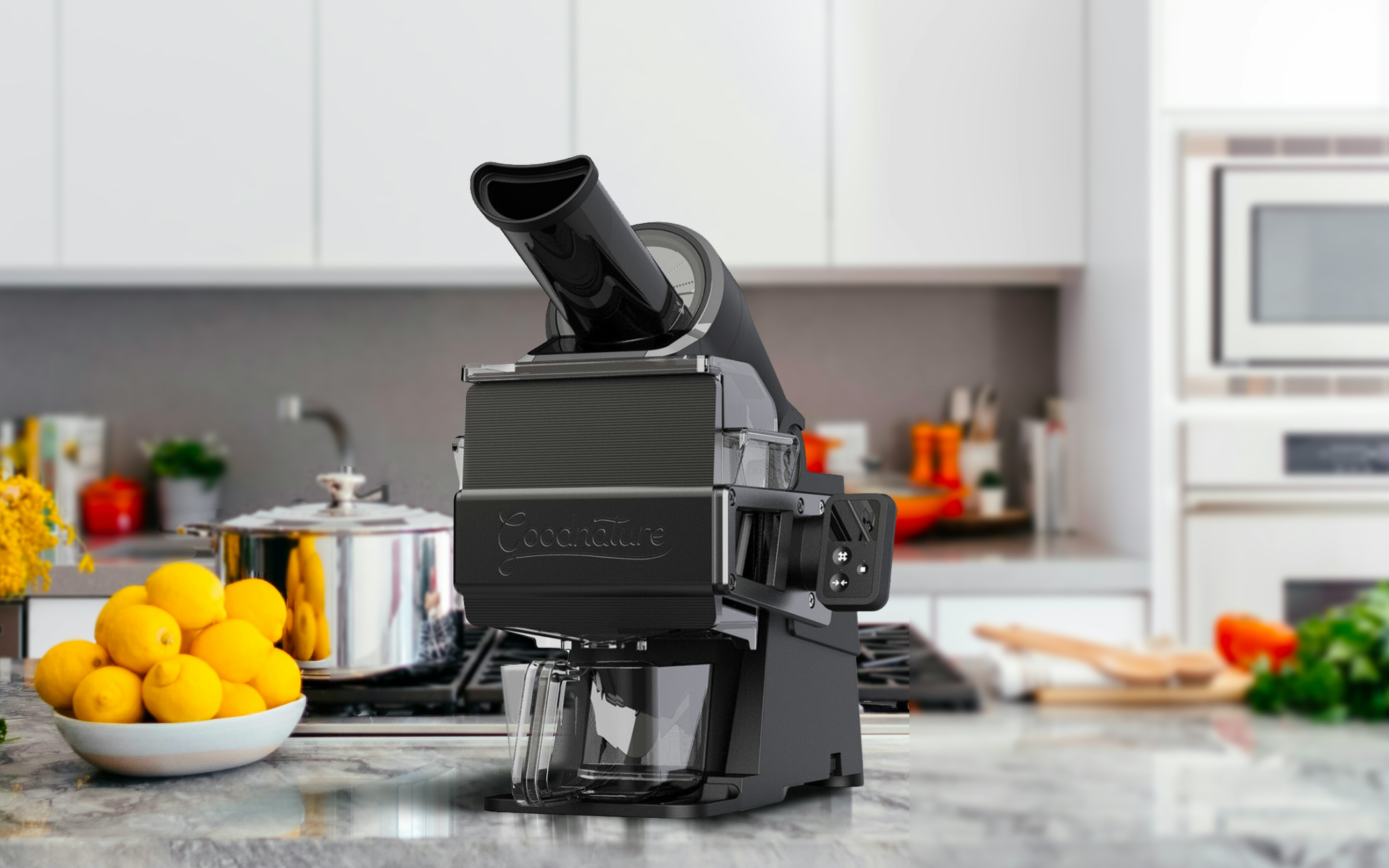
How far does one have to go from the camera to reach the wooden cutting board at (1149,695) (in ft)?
5.99

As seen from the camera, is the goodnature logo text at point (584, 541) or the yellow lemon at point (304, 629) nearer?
the goodnature logo text at point (584, 541)

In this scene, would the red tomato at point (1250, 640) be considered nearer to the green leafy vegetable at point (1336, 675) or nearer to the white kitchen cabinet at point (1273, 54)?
the green leafy vegetable at point (1336, 675)

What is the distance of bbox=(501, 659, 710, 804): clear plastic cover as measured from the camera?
0.77 meters

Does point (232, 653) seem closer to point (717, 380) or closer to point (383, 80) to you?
point (717, 380)

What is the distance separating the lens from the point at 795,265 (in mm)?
2564

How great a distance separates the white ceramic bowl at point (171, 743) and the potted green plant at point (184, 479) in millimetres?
2048

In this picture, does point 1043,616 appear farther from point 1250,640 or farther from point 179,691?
point 179,691

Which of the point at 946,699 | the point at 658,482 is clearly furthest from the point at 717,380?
the point at 946,699

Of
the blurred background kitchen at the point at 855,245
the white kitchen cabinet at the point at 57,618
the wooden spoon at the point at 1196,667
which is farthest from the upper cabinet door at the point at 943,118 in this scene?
the white kitchen cabinet at the point at 57,618

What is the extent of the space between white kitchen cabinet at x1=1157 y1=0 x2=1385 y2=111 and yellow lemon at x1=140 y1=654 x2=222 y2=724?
2025 mm

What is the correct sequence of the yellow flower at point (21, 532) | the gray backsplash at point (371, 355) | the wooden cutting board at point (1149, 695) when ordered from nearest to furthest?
1. the yellow flower at point (21, 532)
2. the wooden cutting board at point (1149, 695)
3. the gray backsplash at point (371, 355)

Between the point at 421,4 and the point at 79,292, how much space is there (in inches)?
45.1

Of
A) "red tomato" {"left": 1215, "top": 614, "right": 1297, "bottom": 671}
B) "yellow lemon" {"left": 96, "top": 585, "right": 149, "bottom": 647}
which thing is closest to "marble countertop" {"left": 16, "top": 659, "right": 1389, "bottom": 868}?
"yellow lemon" {"left": 96, "top": 585, "right": 149, "bottom": 647}

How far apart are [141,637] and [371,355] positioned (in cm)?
218
